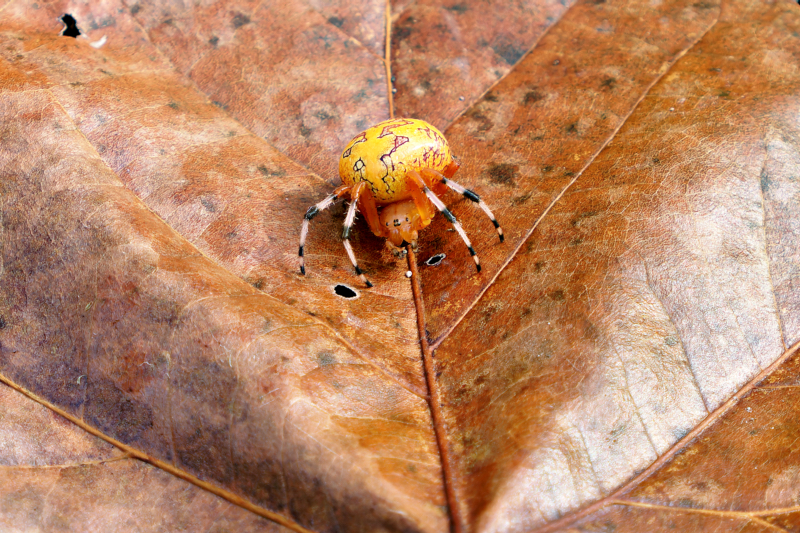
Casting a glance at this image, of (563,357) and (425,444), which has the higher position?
(563,357)

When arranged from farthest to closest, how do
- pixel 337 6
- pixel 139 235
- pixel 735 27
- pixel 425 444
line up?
pixel 337 6, pixel 735 27, pixel 139 235, pixel 425 444

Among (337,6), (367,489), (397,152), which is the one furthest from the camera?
(337,6)

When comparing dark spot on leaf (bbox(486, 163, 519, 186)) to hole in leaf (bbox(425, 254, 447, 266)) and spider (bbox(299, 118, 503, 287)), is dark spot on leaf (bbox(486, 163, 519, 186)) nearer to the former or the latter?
spider (bbox(299, 118, 503, 287))

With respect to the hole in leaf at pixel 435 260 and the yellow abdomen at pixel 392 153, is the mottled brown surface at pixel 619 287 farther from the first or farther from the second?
the yellow abdomen at pixel 392 153

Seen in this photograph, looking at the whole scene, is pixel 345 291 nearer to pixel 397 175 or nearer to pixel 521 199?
pixel 397 175

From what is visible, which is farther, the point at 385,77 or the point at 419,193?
the point at 385,77

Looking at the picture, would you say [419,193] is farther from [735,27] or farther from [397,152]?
[735,27]

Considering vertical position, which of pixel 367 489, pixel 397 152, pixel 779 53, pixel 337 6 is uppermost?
pixel 337 6

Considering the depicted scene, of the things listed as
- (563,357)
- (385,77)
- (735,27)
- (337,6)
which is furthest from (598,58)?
(563,357)
